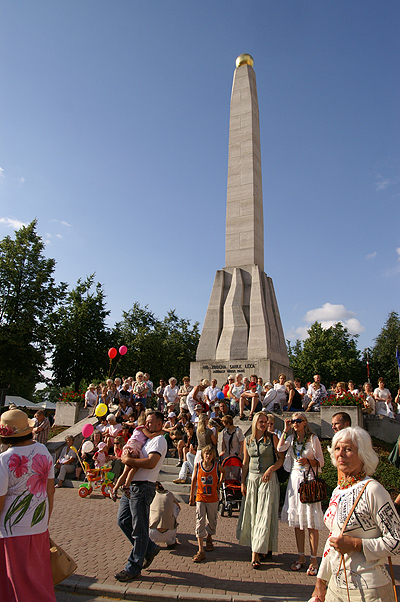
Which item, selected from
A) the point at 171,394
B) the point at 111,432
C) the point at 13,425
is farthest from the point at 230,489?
the point at 171,394

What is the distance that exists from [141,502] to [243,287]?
1434 cm

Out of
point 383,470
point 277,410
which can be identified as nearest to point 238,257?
point 277,410

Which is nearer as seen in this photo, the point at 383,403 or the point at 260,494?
the point at 260,494

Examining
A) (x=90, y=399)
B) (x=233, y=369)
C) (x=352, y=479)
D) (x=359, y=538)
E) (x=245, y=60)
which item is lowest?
(x=359, y=538)

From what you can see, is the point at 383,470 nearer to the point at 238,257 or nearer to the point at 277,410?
the point at 277,410

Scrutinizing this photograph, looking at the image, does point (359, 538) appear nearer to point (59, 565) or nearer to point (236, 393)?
point (59, 565)

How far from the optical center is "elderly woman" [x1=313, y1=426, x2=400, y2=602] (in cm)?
235

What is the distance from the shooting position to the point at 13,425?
3465mm

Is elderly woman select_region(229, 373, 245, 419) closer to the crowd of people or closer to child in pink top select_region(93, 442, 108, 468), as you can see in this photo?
the crowd of people

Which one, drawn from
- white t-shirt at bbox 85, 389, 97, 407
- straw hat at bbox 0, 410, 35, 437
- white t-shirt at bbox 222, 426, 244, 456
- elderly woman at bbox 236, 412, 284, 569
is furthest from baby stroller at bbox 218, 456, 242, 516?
white t-shirt at bbox 85, 389, 97, 407

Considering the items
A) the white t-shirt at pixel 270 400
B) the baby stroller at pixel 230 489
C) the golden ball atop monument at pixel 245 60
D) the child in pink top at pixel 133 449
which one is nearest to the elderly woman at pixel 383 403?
the white t-shirt at pixel 270 400

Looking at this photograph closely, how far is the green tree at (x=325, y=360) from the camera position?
41.8m

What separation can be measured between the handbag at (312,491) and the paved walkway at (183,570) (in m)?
0.82

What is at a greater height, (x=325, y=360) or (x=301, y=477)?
(x=325, y=360)
